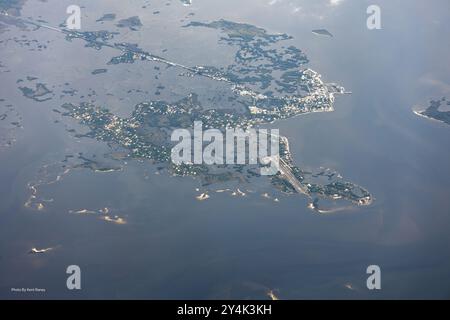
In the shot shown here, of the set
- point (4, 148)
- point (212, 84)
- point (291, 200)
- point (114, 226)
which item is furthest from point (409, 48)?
point (4, 148)

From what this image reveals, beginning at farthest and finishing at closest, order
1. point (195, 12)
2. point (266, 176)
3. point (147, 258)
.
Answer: point (195, 12), point (266, 176), point (147, 258)

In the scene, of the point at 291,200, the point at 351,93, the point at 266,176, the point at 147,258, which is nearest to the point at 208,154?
the point at 266,176

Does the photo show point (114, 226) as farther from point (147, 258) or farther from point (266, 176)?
point (266, 176)

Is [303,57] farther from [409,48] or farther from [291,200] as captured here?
[291,200]

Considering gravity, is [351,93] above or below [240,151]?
above
